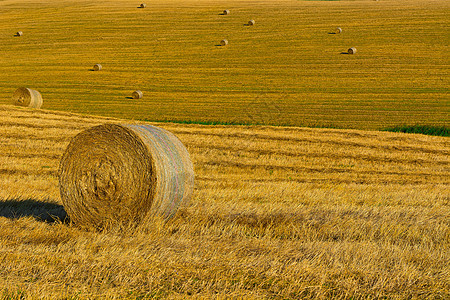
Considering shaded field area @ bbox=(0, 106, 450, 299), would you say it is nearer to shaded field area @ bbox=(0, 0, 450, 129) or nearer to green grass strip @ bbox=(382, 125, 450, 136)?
green grass strip @ bbox=(382, 125, 450, 136)

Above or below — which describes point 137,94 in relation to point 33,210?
below

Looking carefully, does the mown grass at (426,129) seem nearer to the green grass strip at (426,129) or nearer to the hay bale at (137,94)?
the green grass strip at (426,129)

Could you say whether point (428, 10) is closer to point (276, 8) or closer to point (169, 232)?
point (276, 8)

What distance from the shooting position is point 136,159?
769cm

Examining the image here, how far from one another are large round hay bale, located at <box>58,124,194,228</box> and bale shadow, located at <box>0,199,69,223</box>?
46 centimetres

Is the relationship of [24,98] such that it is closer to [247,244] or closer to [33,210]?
[33,210]

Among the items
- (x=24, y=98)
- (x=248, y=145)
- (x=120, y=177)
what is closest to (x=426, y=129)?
(x=248, y=145)

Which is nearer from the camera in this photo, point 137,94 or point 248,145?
point 248,145

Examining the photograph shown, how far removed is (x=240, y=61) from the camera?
39531 mm

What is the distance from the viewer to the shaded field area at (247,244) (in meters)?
4.98

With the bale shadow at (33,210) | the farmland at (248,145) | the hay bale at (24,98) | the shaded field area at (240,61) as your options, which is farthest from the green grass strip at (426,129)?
the bale shadow at (33,210)

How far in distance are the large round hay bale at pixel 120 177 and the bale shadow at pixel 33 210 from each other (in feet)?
1.52

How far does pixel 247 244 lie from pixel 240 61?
34.1 meters

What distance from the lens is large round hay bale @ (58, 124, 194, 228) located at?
7578mm
